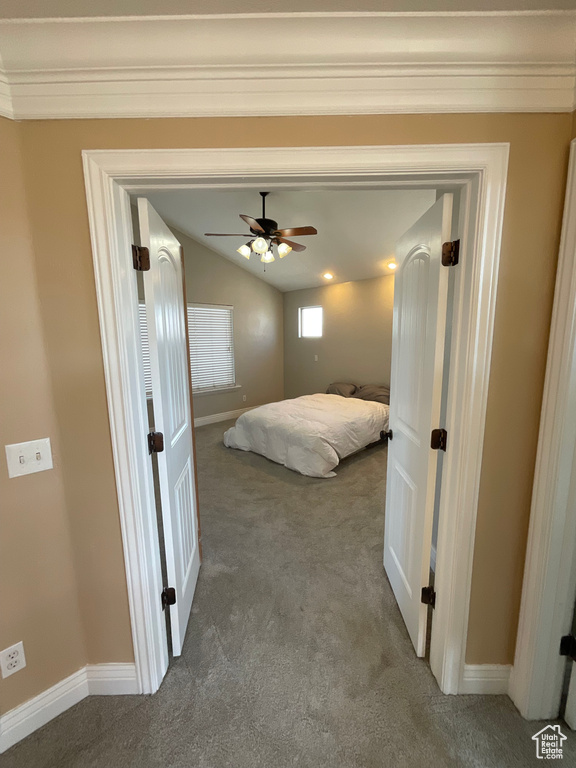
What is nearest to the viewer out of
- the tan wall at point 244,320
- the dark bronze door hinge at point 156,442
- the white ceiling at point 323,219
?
the dark bronze door hinge at point 156,442

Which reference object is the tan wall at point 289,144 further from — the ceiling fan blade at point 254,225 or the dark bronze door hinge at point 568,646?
the ceiling fan blade at point 254,225

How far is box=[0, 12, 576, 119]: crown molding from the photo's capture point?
912mm

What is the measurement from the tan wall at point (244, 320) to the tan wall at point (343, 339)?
0.30m

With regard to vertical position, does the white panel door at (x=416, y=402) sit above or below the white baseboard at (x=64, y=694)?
above

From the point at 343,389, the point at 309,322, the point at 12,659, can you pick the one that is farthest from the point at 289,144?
the point at 309,322

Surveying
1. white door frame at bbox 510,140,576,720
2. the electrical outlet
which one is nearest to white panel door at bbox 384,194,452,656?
white door frame at bbox 510,140,576,720

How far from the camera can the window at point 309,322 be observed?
6179mm

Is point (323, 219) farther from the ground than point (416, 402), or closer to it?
farther from the ground

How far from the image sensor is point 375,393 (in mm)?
4898

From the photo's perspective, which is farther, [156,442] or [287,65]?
[156,442]

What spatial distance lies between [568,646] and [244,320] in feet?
18.4

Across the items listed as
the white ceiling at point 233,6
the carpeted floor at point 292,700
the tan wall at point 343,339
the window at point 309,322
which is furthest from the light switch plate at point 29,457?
the window at point 309,322

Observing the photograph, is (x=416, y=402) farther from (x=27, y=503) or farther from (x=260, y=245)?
(x=260, y=245)

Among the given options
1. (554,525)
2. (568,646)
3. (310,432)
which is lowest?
(568,646)
